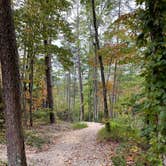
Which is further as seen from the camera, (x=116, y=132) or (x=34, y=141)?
(x=116, y=132)

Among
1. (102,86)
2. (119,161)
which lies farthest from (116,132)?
(119,161)

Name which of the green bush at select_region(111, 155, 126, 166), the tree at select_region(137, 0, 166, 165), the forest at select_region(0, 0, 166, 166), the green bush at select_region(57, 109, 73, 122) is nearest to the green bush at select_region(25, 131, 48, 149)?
the forest at select_region(0, 0, 166, 166)

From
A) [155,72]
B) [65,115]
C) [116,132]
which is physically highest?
[155,72]

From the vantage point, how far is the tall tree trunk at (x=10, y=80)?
16.9ft

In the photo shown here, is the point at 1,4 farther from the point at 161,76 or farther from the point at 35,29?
the point at 35,29

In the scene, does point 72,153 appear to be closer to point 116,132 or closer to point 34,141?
point 34,141

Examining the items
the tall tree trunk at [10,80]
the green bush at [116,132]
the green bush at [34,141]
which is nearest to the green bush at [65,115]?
the green bush at [116,132]

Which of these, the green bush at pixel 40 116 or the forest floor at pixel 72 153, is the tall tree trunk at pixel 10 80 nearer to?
the forest floor at pixel 72 153

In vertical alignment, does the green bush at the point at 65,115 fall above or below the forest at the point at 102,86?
below

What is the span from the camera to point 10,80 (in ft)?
17.0

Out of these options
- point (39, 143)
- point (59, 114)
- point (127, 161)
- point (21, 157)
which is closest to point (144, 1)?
point (21, 157)

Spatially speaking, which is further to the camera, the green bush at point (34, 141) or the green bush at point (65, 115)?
the green bush at point (65, 115)

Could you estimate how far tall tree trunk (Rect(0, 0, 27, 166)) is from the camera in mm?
5164

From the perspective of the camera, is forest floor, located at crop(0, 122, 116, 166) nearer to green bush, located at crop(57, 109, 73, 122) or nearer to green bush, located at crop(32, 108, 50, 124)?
green bush, located at crop(32, 108, 50, 124)
